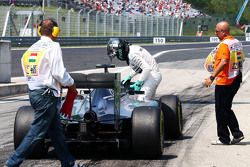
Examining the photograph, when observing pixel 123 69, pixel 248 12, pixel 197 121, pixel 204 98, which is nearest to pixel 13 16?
pixel 123 69

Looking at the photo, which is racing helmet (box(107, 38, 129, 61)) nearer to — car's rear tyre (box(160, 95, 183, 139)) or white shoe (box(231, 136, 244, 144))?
car's rear tyre (box(160, 95, 183, 139))

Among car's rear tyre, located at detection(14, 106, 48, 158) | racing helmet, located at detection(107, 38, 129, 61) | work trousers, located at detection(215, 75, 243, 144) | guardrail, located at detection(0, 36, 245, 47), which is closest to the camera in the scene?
car's rear tyre, located at detection(14, 106, 48, 158)

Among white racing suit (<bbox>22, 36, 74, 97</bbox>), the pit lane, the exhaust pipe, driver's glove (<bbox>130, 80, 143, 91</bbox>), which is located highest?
white racing suit (<bbox>22, 36, 74, 97</bbox>)

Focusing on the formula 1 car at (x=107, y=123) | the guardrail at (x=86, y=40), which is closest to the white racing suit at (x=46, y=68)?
the formula 1 car at (x=107, y=123)

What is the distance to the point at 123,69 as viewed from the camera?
86.4 feet

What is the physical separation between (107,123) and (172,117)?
1815mm

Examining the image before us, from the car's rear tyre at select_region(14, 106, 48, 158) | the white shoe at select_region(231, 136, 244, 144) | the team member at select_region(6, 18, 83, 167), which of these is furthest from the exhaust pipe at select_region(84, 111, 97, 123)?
the white shoe at select_region(231, 136, 244, 144)

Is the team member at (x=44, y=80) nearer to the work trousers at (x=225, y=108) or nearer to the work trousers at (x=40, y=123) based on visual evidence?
the work trousers at (x=40, y=123)

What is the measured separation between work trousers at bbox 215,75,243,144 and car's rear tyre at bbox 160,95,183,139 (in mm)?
726

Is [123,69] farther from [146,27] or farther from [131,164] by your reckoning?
[146,27]

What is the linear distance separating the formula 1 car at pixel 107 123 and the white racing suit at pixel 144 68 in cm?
132

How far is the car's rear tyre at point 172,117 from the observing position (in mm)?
9805

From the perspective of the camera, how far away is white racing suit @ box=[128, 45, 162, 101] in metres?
9.87

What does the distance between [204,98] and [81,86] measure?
29.2 ft
